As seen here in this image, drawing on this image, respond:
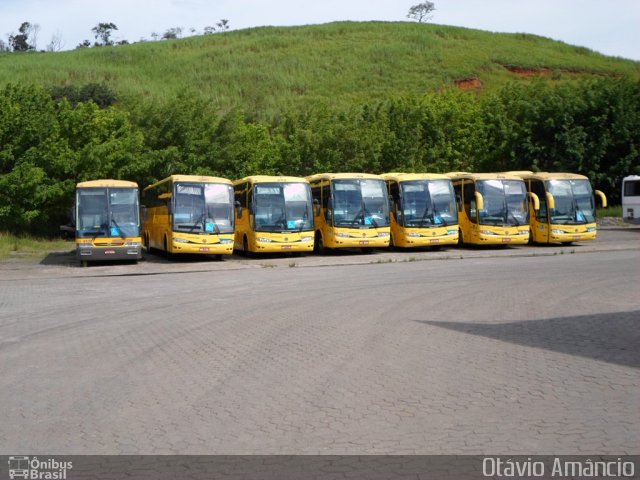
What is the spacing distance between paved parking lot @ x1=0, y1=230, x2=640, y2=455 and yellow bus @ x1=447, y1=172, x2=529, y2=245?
14728 millimetres

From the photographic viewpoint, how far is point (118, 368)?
10172 mm

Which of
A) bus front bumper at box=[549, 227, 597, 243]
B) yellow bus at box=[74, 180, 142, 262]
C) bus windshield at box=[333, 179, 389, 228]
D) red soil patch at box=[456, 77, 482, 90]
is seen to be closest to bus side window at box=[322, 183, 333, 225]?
bus windshield at box=[333, 179, 389, 228]

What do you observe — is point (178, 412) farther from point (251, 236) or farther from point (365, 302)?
point (251, 236)

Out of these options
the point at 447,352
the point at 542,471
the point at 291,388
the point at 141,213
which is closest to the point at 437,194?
the point at 141,213

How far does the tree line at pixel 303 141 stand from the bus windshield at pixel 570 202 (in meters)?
15.8

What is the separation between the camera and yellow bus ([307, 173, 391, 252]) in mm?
33594

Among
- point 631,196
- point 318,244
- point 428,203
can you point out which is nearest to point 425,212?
point 428,203

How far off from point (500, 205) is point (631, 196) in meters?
16.2

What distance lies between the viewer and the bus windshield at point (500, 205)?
35.3 metres

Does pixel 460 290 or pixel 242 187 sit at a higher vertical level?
pixel 242 187

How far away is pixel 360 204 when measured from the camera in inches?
1331

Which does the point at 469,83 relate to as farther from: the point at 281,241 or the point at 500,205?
the point at 281,241

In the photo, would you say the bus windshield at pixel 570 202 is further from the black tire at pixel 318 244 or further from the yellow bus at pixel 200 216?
the yellow bus at pixel 200 216

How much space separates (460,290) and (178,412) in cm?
1201
